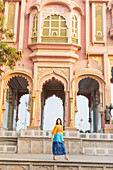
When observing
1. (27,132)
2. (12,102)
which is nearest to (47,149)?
(27,132)

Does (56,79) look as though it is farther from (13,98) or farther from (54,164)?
(54,164)

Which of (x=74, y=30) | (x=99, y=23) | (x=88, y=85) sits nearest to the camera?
(x=74, y=30)

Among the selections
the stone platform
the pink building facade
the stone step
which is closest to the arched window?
the pink building facade

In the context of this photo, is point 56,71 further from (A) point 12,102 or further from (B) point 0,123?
(A) point 12,102

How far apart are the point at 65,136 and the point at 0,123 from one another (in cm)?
533

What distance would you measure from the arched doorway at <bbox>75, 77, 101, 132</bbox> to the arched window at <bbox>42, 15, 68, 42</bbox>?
189 inches

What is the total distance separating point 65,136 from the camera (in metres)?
13.5

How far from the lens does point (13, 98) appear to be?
2281 centimetres

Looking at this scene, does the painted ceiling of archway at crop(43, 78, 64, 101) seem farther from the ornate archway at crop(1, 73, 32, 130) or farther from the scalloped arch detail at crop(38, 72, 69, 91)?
the scalloped arch detail at crop(38, 72, 69, 91)

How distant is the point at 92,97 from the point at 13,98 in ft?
25.7

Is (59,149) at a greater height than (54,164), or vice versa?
(59,149)

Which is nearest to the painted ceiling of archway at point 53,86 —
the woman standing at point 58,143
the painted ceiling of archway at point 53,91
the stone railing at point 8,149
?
the painted ceiling of archway at point 53,91

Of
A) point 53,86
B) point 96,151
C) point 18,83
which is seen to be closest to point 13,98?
point 18,83

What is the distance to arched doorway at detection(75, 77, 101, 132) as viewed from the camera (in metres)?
20.7
